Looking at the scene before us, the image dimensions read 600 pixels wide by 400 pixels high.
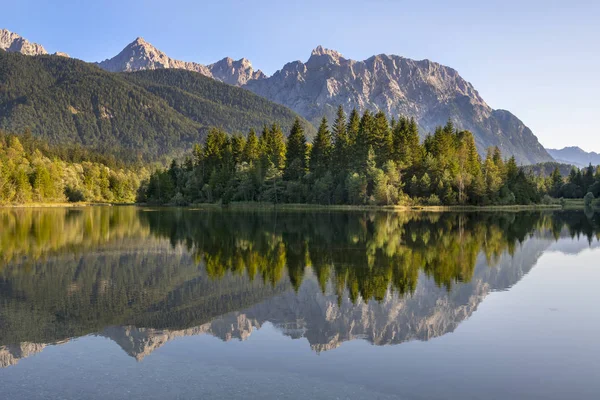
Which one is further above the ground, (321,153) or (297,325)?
(321,153)

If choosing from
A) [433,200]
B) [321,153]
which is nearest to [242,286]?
[433,200]

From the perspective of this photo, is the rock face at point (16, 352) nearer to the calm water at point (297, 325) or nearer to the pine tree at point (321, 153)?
the calm water at point (297, 325)

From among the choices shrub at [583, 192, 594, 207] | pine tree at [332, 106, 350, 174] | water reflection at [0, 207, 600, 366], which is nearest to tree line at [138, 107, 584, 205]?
pine tree at [332, 106, 350, 174]

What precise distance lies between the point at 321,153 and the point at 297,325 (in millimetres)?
100746

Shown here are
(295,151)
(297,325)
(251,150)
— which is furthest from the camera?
(251,150)

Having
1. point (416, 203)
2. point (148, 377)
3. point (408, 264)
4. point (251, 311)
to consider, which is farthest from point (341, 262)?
point (416, 203)

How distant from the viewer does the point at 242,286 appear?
2341cm

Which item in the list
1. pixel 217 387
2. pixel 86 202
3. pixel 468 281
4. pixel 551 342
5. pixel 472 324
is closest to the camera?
pixel 217 387

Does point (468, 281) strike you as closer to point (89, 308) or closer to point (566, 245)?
point (89, 308)

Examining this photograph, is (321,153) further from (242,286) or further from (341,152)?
(242,286)

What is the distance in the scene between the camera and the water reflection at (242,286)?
16.8 metres

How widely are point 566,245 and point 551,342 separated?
3243 centimetres

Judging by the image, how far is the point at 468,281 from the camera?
25531 millimetres

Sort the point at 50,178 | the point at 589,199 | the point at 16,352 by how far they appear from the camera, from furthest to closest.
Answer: the point at 589,199 < the point at 50,178 < the point at 16,352
